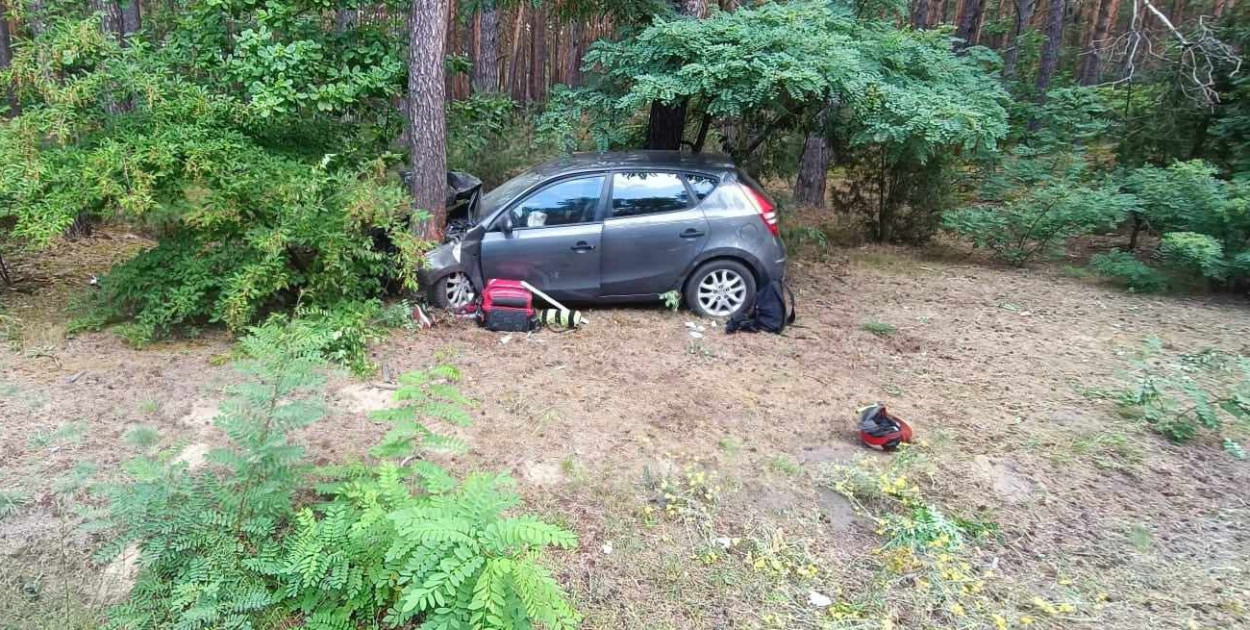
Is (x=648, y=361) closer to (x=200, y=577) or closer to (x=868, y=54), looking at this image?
(x=200, y=577)

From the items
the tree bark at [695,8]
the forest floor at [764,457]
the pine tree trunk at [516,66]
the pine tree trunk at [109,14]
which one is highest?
A: the pine tree trunk at [516,66]

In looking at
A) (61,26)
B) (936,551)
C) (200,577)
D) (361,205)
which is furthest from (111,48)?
(936,551)

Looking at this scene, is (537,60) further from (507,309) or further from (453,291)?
(507,309)

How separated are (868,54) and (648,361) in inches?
176

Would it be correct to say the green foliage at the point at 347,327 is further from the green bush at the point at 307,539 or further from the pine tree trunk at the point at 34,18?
the pine tree trunk at the point at 34,18

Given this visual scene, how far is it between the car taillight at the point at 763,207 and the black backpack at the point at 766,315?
1.83ft

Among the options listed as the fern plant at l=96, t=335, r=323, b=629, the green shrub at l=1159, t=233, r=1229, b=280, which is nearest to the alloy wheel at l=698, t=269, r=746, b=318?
the fern plant at l=96, t=335, r=323, b=629

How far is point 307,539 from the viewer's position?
10.1ft

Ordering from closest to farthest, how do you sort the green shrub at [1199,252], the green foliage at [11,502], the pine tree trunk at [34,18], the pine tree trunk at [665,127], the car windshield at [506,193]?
the green foliage at [11,502] < the pine tree trunk at [34,18] < the car windshield at [506,193] < the green shrub at [1199,252] < the pine tree trunk at [665,127]

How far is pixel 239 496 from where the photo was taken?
10.6ft

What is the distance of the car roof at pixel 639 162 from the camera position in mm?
6805

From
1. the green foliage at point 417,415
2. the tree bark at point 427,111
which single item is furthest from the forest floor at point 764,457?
the tree bark at point 427,111

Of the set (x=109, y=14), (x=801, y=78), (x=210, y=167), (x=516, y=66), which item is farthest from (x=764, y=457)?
(x=516, y=66)

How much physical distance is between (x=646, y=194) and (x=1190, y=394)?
14.7 feet
